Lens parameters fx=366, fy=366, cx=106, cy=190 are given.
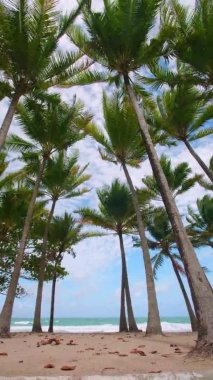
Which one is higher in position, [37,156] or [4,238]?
[37,156]

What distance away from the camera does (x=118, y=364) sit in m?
4.73

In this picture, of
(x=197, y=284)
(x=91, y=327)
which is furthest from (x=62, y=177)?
(x=91, y=327)

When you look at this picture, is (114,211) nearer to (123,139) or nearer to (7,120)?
(123,139)

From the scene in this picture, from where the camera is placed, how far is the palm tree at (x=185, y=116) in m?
13.1

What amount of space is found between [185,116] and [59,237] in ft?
35.8

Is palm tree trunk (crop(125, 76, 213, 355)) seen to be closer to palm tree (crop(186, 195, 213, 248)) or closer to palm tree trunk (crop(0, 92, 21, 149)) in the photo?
palm tree trunk (crop(0, 92, 21, 149))

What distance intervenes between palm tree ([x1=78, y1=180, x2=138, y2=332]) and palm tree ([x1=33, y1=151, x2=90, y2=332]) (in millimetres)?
1471

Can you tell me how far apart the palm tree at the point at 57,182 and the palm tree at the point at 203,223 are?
7811 mm

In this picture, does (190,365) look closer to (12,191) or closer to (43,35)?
(43,35)

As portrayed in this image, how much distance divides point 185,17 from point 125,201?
31.2ft

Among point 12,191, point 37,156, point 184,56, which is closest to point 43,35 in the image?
point 184,56

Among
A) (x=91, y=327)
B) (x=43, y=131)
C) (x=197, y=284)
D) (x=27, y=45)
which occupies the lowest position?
(x=197, y=284)

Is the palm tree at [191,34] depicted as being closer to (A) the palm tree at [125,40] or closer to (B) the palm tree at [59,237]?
(A) the palm tree at [125,40]

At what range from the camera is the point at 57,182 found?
714 inches
